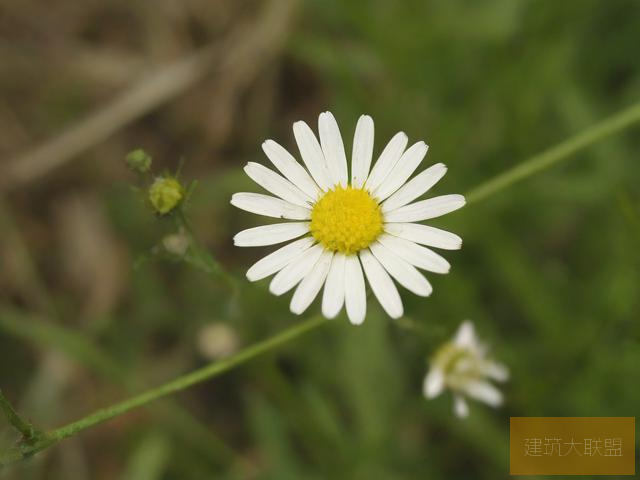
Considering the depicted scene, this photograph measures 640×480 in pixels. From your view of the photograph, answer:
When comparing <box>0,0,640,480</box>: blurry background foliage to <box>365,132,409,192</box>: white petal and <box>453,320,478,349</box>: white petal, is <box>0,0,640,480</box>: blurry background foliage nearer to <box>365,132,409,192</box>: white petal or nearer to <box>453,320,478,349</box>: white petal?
<box>453,320,478,349</box>: white petal

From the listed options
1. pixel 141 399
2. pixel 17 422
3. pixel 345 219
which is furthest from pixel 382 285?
pixel 17 422

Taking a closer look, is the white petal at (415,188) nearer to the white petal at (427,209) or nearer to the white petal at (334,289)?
the white petal at (427,209)

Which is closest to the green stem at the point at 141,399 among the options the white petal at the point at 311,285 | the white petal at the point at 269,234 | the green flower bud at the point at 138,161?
the white petal at the point at 311,285

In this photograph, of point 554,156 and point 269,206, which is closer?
point 269,206

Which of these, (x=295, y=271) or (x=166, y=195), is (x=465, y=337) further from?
(x=166, y=195)

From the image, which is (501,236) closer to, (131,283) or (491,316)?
(491,316)
